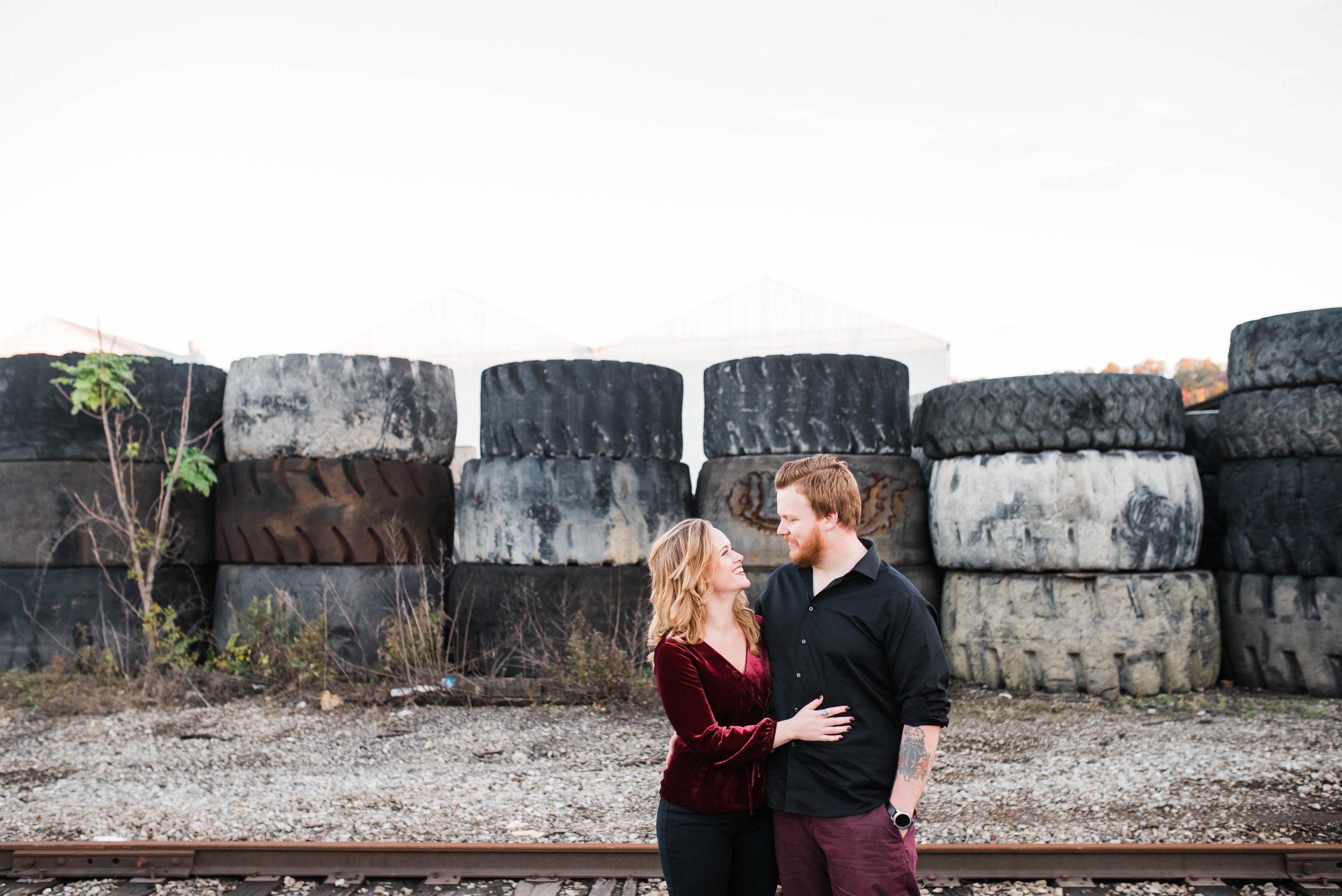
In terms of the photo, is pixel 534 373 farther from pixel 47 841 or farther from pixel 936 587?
pixel 47 841

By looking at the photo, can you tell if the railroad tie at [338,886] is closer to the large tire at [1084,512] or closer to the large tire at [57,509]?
the large tire at [57,509]

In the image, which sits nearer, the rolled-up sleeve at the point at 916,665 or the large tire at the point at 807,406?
the rolled-up sleeve at the point at 916,665

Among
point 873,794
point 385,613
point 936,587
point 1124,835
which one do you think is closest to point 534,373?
point 385,613

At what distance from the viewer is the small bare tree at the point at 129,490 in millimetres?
6895

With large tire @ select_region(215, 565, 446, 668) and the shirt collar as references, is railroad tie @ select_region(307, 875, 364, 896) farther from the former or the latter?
large tire @ select_region(215, 565, 446, 668)

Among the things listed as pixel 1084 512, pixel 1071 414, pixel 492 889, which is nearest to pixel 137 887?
pixel 492 889

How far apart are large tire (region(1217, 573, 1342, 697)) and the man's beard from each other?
5.25 meters

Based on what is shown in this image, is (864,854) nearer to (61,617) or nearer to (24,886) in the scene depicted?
(24,886)

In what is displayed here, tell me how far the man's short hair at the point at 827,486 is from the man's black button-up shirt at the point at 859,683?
0.35 feet

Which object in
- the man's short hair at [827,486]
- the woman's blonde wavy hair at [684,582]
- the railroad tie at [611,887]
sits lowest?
the railroad tie at [611,887]

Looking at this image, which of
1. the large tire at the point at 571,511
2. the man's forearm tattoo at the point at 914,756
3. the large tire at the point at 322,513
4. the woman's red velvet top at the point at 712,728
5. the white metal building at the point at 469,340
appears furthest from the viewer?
the white metal building at the point at 469,340

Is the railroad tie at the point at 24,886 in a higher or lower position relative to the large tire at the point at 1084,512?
lower

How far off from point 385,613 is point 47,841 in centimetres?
316

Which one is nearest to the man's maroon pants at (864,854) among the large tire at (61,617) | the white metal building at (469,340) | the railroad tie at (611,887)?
the railroad tie at (611,887)
